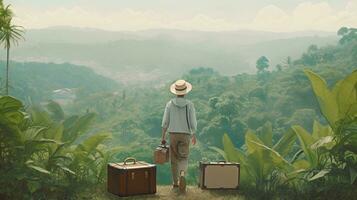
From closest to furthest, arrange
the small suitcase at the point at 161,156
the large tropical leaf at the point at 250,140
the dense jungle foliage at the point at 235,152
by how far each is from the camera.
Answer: the dense jungle foliage at the point at 235,152, the small suitcase at the point at 161,156, the large tropical leaf at the point at 250,140

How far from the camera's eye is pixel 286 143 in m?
8.07

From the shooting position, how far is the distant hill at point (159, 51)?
82.4m

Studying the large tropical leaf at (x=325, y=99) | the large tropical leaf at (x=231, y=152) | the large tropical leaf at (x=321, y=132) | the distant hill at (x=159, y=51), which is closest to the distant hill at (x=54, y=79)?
the distant hill at (x=159, y=51)

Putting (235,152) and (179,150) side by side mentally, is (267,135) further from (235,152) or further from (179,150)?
(179,150)

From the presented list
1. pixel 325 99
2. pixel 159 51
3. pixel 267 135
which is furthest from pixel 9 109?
pixel 159 51

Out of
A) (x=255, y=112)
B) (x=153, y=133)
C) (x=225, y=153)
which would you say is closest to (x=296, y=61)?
(x=255, y=112)

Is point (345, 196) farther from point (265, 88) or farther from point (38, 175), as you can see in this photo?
point (265, 88)

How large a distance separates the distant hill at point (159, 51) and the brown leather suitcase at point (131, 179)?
70154 mm

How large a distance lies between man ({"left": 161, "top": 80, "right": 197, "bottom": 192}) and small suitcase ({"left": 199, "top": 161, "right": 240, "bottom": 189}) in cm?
33

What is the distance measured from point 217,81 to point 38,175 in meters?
51.6

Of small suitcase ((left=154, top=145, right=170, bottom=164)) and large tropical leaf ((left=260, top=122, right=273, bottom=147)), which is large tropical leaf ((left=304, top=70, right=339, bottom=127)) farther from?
small suitcase ((left=154, top=145, right=170, bottom=164))

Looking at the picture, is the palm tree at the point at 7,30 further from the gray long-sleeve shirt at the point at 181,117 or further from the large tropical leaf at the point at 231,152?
the large tropical leaf at the point at 231,152

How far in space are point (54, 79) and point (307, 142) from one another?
6187cm

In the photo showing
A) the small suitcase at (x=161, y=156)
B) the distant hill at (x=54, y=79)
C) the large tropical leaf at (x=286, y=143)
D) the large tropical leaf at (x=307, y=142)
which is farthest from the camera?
the distant hill at (x=54, y=79)
